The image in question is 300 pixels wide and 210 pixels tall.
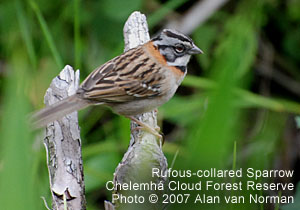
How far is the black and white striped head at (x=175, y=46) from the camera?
2.58 metres

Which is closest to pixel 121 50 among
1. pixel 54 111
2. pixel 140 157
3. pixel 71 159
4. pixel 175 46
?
pixel 175 46

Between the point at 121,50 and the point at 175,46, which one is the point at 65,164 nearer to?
the point at 175,46

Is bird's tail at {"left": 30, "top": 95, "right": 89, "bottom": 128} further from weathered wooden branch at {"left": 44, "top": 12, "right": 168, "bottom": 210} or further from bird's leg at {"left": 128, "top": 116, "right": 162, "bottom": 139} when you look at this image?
bird's leg at {"left": 128, "top": 116, "right": 162, "bottom": 139}

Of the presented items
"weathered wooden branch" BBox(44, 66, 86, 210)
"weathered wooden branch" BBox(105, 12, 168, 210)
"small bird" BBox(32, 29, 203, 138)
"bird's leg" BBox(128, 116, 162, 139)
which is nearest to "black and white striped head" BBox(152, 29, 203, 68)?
"small bird" BBox(32, 29, 203, 138)

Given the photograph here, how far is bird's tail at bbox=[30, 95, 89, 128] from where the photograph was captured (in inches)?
76.6

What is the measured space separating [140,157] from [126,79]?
41.6 inches

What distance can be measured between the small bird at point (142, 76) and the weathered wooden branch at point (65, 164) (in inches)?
19.7

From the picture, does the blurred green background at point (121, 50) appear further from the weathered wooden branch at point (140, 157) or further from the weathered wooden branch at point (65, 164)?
the weathered wooden branch at point (65, 164)

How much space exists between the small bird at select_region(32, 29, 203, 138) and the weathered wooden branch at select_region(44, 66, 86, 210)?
0.50m

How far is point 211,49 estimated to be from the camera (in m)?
4.36

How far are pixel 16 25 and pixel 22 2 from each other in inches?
8.2

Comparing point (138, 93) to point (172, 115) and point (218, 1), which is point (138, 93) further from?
point (218, 1)

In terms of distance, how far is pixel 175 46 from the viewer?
8.69ft

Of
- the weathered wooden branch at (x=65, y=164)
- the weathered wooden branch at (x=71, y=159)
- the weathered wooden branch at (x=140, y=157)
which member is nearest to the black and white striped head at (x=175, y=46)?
the weathered wooden branch at (x=140, y=157)
